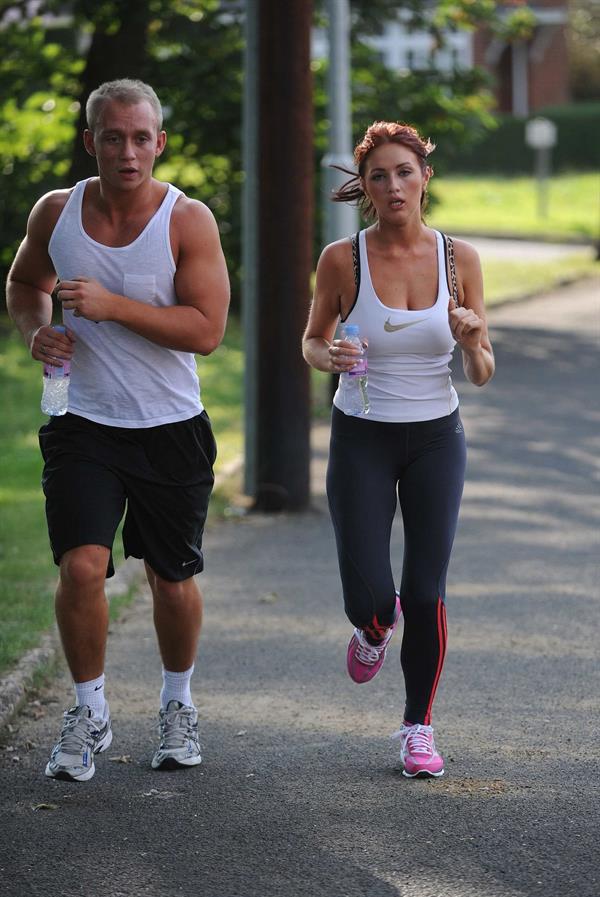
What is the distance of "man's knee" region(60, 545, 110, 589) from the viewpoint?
16.0 ft

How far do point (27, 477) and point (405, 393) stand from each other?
6.99m

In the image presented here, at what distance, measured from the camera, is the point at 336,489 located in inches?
199

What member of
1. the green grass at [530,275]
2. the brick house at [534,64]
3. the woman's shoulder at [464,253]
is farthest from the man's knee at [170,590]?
the brick house at [534,64]

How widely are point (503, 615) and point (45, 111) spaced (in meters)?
14.3

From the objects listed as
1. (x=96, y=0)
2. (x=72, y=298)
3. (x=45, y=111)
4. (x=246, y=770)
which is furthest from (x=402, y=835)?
(x=45, y=111)

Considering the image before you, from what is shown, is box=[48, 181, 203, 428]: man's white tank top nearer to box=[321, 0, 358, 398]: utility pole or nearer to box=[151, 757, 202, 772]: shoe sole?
box=[151, 757, 202, 772]: shoe sole

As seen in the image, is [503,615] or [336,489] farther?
[503,615]

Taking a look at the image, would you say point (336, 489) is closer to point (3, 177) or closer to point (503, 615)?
point (503, 615)

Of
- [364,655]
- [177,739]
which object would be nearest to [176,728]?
[177,739]

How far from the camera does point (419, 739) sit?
5.05m

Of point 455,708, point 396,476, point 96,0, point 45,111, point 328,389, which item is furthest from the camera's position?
point 45,111

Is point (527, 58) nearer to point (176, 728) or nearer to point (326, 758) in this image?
point (326, 758)

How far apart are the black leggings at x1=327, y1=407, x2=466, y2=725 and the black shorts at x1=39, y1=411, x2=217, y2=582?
44 centimetres

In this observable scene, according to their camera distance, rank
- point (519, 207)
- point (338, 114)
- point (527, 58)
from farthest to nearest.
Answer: point (527, 58)
point (519, 207)
point (338, 114)
